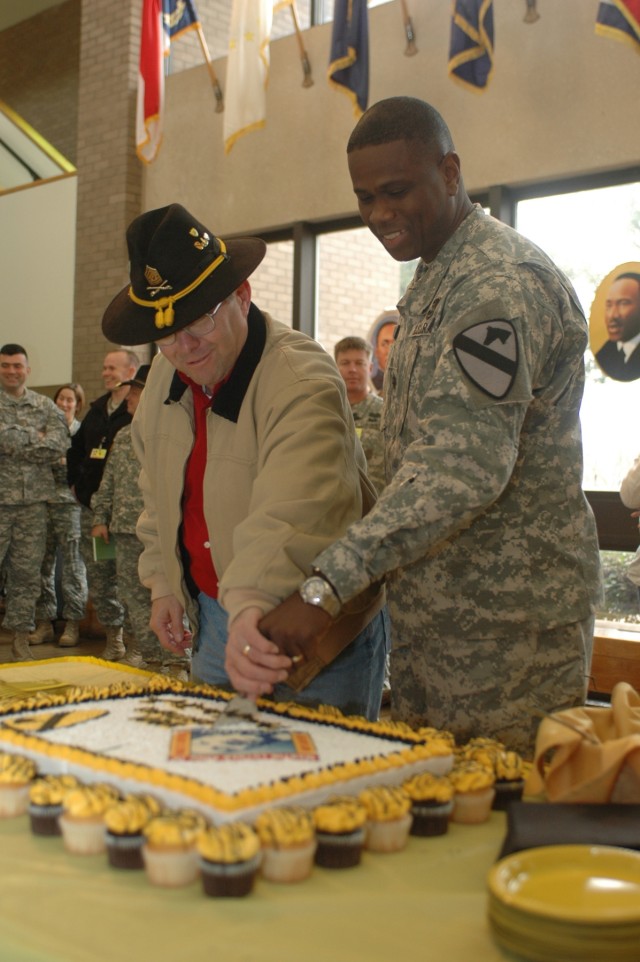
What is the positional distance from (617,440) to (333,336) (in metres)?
2.83

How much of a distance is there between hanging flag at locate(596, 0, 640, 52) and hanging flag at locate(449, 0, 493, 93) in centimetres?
83

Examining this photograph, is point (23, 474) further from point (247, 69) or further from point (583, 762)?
point (583, 762)

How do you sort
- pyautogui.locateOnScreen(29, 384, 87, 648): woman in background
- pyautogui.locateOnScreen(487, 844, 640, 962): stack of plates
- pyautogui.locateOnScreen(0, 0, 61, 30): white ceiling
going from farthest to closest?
pyautogui.locateOnScreen(0, 0, 61, 30): white ceiling, pyautogui.locateOnScreen(29, 384, 87, 648): woman in background, pyautogui.locateOnScreen(487, 844, 640, 962): stack of plates

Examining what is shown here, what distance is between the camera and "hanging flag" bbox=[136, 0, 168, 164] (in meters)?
7.88

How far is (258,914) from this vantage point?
970 millimetres

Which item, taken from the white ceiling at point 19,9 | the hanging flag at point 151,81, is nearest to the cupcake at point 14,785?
the hanging flag at point 151,81

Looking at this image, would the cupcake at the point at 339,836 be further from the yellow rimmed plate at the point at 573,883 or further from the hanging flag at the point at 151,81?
the hanging flag at the point at 151,81

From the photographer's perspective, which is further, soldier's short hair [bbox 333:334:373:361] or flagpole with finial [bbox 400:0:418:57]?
flagpole with finial [bbox 400:0:418:57]

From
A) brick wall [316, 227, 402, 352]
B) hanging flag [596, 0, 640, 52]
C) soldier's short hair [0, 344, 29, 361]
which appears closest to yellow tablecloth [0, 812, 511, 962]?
hanging flag [596, 0, 640, 52]

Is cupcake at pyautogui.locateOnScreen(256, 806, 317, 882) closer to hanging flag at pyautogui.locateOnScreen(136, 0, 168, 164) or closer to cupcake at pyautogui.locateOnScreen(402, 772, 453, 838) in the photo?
cupcake at pyautogui.locateOnScreen(402, 772, 453, 838)

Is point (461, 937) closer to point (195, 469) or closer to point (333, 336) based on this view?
point (195, 469)

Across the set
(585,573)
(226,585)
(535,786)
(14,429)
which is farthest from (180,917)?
(14,429)

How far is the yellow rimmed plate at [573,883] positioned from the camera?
870mm

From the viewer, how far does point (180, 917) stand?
3.16 ft
